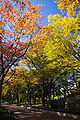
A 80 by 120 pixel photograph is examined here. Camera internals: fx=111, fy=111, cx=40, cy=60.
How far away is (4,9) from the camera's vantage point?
9.68 metres

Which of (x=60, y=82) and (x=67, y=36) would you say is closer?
(x=67, y=36)

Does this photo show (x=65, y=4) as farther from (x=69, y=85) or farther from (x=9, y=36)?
(x=69, y=85)

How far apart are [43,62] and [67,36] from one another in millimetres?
7227

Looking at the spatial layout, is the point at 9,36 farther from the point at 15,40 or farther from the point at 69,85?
the point at 69,85

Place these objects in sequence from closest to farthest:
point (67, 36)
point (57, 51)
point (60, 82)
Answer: point (67, 36)
point (57, 51)
point (60, 82)

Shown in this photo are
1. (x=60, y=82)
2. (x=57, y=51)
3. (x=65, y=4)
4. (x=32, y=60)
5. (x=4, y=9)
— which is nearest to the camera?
(x=65, y=4)

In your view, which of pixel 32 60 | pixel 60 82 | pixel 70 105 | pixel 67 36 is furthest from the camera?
pixel 60 82

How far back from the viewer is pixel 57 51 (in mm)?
13102

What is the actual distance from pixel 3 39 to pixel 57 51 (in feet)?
20.2

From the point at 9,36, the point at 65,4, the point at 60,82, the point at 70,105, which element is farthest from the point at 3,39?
the point at 60,82

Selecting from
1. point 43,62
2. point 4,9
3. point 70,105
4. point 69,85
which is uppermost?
point 4,9

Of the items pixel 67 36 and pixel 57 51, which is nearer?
pixel 67 36

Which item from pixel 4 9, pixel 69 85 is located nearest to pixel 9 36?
pixel 4 9

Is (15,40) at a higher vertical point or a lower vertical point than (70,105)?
higher
